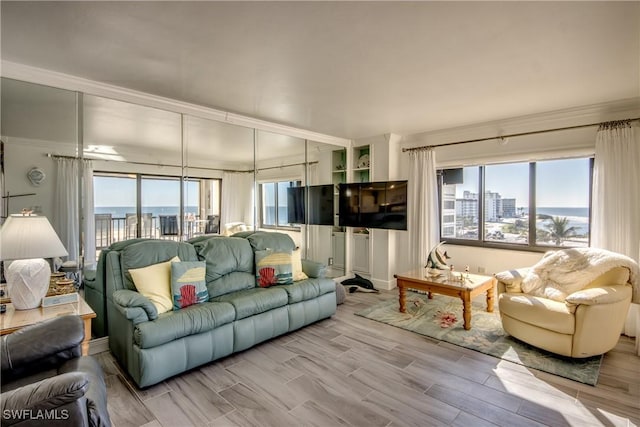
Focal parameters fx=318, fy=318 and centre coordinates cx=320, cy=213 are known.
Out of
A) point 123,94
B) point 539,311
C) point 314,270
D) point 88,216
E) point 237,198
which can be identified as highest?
point 123,94

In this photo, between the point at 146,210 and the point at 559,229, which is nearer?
the point at 146,210

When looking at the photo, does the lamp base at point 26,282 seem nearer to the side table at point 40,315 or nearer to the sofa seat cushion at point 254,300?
the side table at point 40,315

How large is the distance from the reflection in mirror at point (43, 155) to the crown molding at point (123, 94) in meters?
0.06

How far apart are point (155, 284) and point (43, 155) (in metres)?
1.45

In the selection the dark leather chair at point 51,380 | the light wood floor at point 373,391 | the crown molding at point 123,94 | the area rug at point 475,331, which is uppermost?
the crown molding at point 123,94

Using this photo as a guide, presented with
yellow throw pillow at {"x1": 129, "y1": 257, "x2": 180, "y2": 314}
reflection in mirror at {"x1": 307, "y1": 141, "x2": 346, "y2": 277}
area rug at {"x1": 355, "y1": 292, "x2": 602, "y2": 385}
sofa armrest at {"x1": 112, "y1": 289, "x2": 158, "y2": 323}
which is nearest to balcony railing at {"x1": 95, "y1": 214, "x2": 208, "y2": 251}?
yellow throw pillow at {"x1": 129, "y1": 257, "x2": 180, "y2": 314}

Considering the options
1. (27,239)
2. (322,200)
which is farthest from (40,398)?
(322,200)

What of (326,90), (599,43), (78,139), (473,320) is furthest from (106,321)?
(599,43)

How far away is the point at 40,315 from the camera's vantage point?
2.08m

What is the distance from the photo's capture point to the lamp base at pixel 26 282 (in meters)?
2.12

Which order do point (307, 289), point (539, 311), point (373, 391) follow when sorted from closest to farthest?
point (373, 391)
point (539, 311)
point (307, 289)

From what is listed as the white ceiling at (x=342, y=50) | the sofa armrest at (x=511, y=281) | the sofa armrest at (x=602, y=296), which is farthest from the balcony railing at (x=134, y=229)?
the sofa armrest at (x=602, y=296)

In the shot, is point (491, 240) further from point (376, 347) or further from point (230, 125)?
point (230, 125)

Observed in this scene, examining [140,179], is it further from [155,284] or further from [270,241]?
[270,241]
